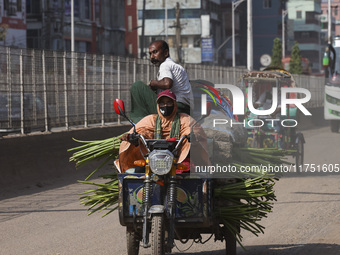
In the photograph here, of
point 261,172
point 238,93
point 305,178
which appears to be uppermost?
point 238,93

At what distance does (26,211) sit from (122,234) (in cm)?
270

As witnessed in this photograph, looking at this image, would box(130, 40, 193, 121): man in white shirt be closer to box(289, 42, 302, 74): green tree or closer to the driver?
the driver

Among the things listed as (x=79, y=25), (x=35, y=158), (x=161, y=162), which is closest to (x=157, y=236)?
(x=161, y=162)

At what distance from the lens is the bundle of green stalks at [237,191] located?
8.20 metres

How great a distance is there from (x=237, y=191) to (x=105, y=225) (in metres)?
3.61

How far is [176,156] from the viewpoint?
7.75 meters

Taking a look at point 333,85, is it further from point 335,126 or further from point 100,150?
point 100,150

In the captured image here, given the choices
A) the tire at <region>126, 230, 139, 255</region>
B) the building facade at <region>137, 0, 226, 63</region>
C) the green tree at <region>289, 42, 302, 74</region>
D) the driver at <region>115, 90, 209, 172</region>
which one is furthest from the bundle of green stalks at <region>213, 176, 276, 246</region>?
the green tree at <region>289, 42, 302, 74</region>

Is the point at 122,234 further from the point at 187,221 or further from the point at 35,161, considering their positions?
the point at 35,161

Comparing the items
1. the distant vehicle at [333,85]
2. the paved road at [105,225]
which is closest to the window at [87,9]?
the distant vehicle at [333,85]

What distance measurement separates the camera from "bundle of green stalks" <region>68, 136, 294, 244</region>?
26.9 ft

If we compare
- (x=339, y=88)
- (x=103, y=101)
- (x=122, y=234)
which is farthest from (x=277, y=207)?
(x=339, y=88)

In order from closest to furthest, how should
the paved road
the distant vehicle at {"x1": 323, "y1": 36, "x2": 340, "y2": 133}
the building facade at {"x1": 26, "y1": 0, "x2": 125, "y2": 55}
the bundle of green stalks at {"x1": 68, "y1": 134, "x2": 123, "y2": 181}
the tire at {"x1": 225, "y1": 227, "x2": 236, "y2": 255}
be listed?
the tire at {"x1": 225, "y1": 227, "x2": 236, "y2": 255} < the bundle of green stalks at {"x1": 68, "y1": 134, "x2": 123, "y2": 181} < the paved road < the distant vehicle at {"x1": 323, "y1": 36, "x2": 340, "y2": 133} < the building facade at {"x1": 26, "y1": 0, "x2": 125, "y2": 55}

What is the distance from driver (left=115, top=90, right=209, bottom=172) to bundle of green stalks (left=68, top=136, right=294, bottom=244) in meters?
0.36
